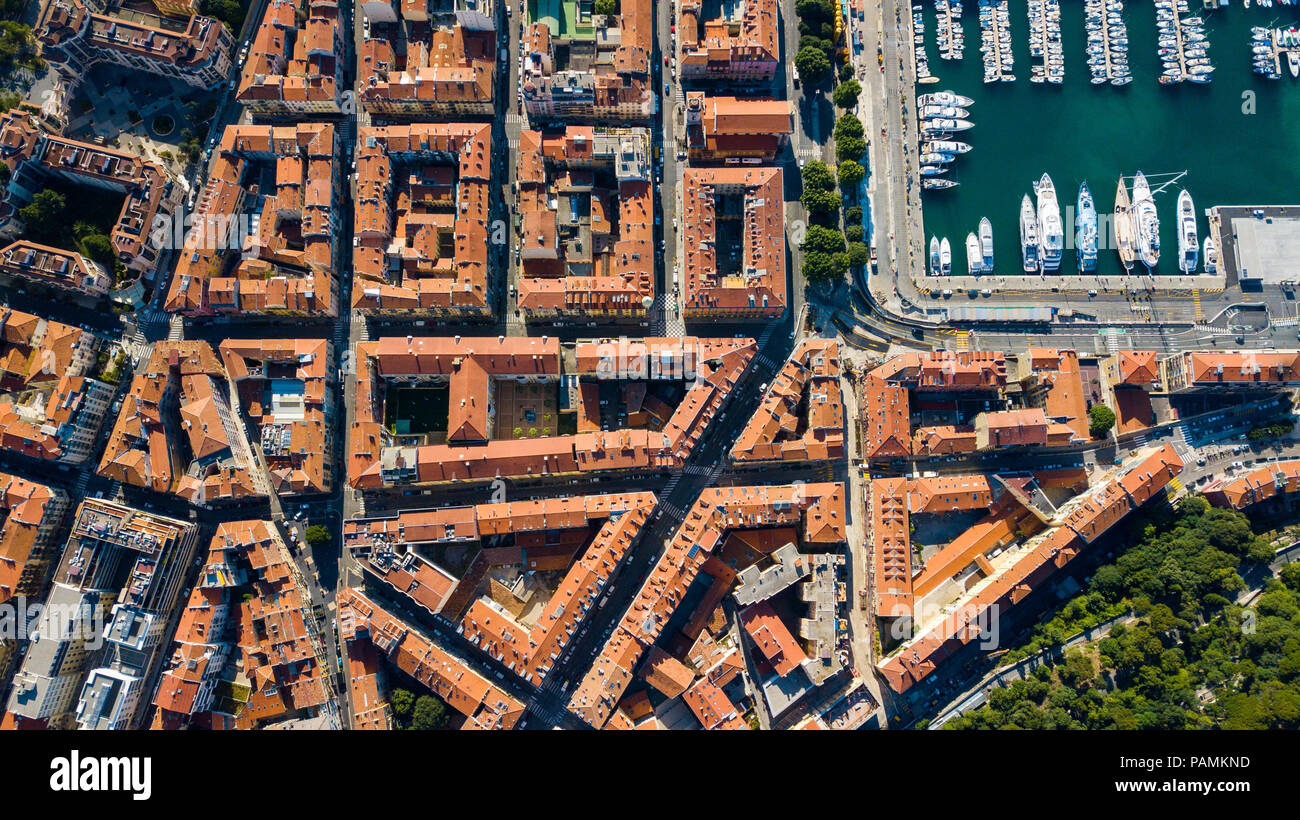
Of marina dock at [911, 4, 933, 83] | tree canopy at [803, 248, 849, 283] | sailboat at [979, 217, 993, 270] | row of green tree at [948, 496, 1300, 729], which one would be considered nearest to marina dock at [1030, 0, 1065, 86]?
marina dock at [911, 4, 933, 83]

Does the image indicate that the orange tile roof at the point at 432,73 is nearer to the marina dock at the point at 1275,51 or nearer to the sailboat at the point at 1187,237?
the sailboat at the point at 1187,237

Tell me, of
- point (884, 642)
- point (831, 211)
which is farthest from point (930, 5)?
point (884, 642)

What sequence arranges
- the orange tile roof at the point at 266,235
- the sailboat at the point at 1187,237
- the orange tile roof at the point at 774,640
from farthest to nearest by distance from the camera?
the sailboat at the point at 1187,237 → the orange tile roof at the point at 266,235 → the orange tile roof at the point at 774,640

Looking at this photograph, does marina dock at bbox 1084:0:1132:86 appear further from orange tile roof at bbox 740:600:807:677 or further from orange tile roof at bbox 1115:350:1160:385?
orange tile roof at bbox 740:600:807:677

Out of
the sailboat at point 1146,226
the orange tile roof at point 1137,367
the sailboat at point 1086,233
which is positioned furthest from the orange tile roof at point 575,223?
the sailboat at point 1146,226

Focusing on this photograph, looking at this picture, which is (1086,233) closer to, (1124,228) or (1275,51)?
(1124,228)
